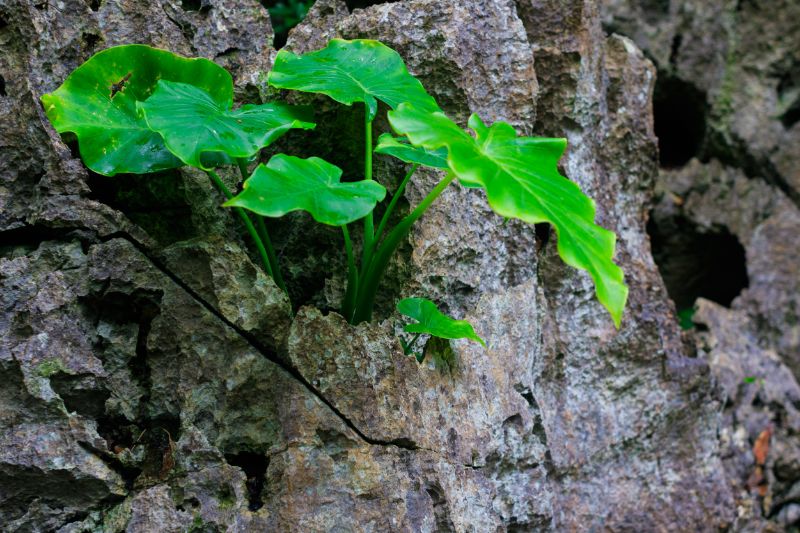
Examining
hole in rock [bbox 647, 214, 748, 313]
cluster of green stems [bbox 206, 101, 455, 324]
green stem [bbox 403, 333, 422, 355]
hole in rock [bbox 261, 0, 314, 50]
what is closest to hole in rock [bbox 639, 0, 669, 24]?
hole in rock [bbox 647, 214, 748, 313]

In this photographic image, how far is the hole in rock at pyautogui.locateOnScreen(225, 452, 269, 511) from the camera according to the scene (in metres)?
1.68

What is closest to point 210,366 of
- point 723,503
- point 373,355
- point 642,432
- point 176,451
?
point 176,451

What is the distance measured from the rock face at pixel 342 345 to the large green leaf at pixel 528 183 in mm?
568

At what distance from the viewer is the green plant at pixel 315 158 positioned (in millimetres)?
1320

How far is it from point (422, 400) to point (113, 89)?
116 centimetres

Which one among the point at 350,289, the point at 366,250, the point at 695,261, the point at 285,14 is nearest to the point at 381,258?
the point at 366,250

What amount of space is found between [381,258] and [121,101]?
0.75 m

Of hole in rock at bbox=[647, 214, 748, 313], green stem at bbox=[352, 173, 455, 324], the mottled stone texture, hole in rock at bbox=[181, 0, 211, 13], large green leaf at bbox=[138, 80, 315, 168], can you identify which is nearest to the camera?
large green leaf at bbox=[138, 80, 315, 168]

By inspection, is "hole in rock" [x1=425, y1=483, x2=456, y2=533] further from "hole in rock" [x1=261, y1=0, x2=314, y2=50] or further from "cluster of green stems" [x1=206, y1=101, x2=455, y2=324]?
"hole in rock" [x1=261, y1=0, x2=314, y2=50]

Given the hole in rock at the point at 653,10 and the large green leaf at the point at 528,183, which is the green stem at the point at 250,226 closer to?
the large green leaf at the point at 528,183

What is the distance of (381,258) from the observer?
171 centimetres

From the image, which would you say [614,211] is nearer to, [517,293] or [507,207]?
[517,293]

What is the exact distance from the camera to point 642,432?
266 centimetres

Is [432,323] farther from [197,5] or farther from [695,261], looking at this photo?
[695,261]
